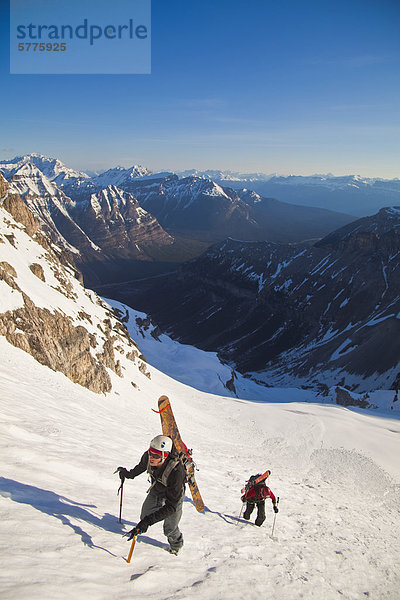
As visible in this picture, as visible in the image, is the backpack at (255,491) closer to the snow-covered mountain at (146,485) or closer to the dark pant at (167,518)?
the snow-covered mountain at (146,485)

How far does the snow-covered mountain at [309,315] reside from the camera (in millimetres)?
88125

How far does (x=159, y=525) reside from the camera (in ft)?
29.3

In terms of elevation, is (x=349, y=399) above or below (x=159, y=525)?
below

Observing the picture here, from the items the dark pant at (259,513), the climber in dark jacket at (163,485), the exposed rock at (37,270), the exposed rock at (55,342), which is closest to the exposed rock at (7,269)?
the exposed rock at (55,342)

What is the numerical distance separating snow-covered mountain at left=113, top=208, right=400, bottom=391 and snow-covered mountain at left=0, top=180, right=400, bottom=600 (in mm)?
52456

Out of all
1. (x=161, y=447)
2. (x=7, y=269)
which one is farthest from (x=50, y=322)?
(x=161, y=447)

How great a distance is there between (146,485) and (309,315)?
5075 inches

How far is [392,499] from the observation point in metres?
19.2

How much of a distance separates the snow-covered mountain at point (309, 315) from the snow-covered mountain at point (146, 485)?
52.5m

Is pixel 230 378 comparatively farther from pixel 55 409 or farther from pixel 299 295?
pixel 299 295

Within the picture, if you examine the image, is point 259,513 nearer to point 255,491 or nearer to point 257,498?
point 257,498

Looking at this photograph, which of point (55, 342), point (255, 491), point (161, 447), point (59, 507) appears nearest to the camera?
point (161, 447)

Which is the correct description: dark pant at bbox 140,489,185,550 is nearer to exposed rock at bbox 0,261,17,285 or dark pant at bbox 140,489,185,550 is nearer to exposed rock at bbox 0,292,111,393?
exposed rock at bbox 0,292,111,393

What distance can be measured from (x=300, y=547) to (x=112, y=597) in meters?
7.47
